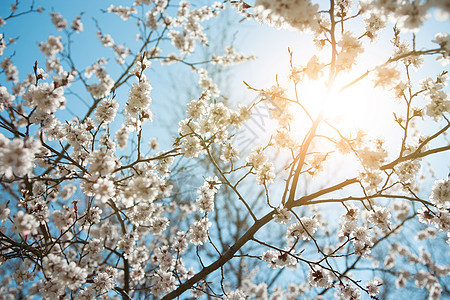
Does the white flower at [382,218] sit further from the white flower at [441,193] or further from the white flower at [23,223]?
the white flower at [23,223]

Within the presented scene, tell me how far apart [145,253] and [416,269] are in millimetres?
9661

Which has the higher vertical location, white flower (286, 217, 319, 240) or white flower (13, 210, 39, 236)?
white flower (286, 217, 319, 240)

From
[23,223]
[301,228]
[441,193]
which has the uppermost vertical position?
[441,193]

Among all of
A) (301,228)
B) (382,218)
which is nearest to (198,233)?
(301,228)

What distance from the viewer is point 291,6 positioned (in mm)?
1850

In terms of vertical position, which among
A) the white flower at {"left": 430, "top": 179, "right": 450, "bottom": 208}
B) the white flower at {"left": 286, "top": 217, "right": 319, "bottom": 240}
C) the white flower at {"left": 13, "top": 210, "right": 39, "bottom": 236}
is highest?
the white flower at {"left": 430, "top": 179, "right": 450, "bottom": 208}

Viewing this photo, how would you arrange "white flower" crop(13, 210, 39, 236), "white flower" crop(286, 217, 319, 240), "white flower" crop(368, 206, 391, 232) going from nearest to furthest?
"white flower" crop(13, 210, 39, 236), "white flower" crop(368, 206, 391, 232), "white flower" crop(286, 217, 319, 240)

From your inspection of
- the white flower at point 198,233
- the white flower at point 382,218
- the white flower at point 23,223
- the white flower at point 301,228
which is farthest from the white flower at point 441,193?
the white flower at point 23,223

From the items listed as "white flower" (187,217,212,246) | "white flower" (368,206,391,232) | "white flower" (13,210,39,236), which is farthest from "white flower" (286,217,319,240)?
"white flower" (13,210,39,236)

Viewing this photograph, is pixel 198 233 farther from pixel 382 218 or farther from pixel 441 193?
pixel 441 193

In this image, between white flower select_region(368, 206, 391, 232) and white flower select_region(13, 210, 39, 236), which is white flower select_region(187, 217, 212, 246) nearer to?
white flower select_region(13, 210, 39, 236)

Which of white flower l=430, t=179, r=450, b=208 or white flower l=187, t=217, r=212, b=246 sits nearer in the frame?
white flower l=430, t=179, r=450, b=208

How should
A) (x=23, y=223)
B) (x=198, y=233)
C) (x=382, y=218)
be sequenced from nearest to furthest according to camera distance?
(x=23, y=223), (x=382, y=218), (x=198, y=233)

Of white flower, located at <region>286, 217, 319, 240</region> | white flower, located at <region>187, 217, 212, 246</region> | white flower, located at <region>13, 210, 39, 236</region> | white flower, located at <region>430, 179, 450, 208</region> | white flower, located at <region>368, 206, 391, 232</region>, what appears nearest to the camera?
white flower, located at <region>13, 210, 39, 236</region>
